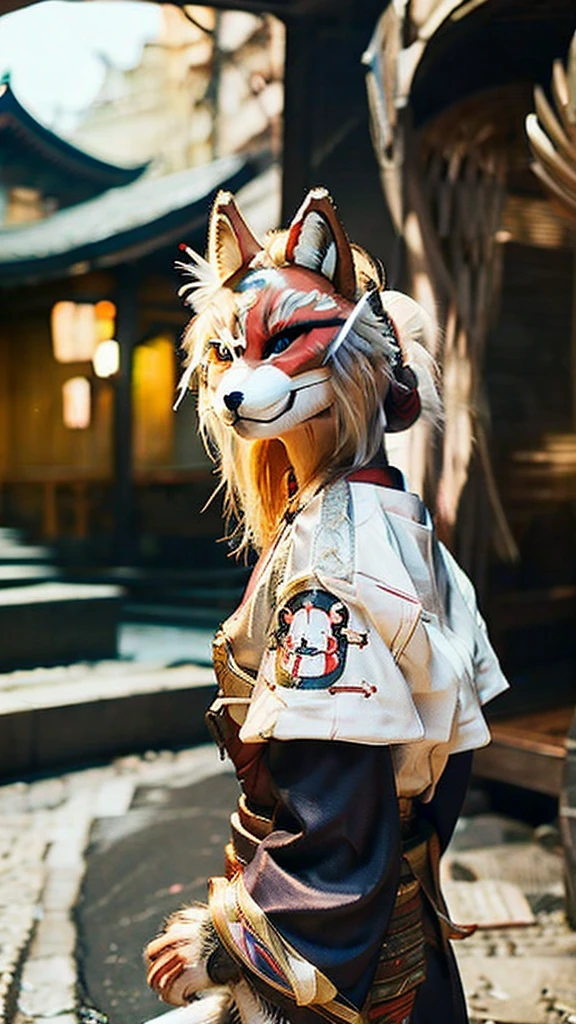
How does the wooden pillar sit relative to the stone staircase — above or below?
above

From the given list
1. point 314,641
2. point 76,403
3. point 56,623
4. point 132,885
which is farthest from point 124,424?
point 314,641

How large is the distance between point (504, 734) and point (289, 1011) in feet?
11.5

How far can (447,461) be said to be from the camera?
4.80m

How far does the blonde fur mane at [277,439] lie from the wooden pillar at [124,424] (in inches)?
204

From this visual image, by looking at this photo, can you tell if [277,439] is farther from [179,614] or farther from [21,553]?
[179,614]

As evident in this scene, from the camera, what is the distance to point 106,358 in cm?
742

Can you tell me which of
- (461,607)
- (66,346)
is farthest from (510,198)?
(461,607)

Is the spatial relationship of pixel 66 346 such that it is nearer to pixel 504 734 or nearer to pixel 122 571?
pixel 122 571

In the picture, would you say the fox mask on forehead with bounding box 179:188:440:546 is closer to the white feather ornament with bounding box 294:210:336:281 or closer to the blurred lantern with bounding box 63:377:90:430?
the white feather ornament with bounding box 294:210:336:281

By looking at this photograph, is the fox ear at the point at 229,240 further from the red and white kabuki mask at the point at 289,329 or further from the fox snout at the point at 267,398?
the fox snout at the point at 267,398

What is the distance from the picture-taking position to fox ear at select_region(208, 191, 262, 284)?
6.57ft

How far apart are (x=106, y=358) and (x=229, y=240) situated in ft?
18.2

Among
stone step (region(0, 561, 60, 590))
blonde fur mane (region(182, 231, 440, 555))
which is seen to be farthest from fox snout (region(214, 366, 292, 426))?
stone step (region(0, 561, 60, 590))

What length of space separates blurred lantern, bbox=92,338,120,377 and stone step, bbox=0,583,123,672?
65.2 inches
